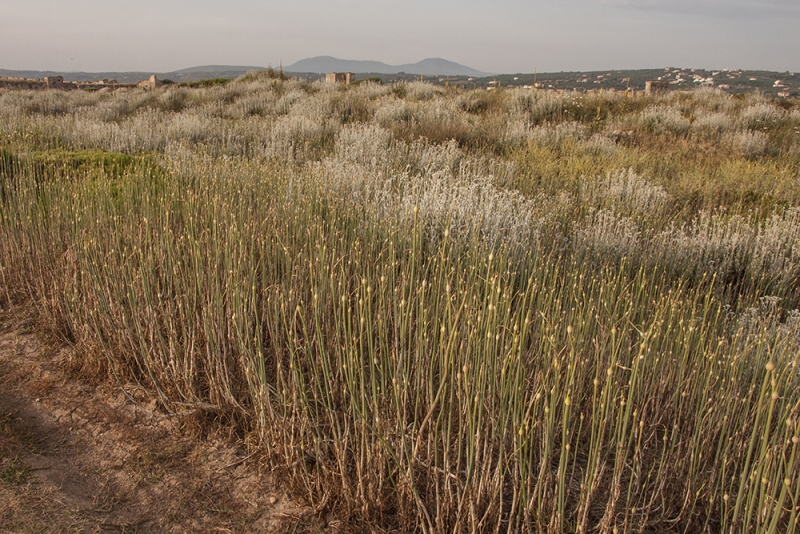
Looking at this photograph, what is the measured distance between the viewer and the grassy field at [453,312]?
184cm

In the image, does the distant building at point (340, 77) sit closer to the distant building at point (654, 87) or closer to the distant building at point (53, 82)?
the distant building at point (654, 87)

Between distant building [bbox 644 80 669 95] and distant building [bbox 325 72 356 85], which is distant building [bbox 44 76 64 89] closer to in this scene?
distant building [bbox 325 72 356 85]

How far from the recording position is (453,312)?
236 centimetres

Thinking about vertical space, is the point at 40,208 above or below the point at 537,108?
below

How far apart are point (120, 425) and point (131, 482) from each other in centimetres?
44

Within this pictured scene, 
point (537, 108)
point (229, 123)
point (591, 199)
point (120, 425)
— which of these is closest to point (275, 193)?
point (120, 425)

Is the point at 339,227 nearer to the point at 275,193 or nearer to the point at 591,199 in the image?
the point at 275,193

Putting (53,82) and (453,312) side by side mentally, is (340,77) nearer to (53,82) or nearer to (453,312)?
(53,82)

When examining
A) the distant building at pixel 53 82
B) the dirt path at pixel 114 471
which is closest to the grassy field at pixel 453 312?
the dirt path at pixel 114 471

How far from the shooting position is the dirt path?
2021 millimetres

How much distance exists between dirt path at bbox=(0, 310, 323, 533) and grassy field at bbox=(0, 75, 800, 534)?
0.51 feet

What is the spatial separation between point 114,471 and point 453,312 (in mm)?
1576

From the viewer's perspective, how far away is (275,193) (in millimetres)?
4215

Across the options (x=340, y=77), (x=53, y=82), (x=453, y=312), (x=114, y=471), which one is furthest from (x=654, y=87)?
(x=53, y=82)
